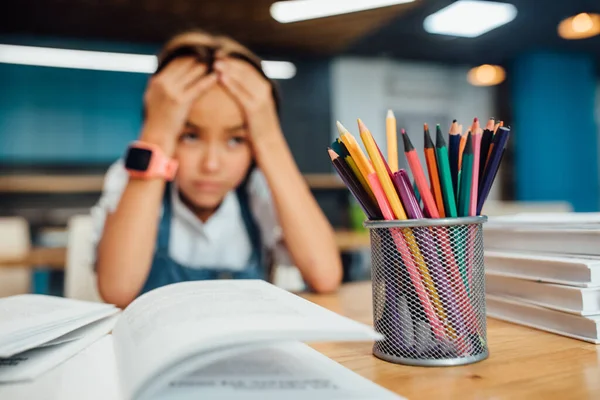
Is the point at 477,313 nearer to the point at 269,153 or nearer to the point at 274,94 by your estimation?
the point at 269,153

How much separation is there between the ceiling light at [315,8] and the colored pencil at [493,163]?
1.76 metres

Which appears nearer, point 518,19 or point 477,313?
point 477,313

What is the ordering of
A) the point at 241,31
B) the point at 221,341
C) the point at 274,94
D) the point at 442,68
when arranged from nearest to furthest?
the point at 221,341, the point at 274,94, the point at 241,31, the point at 442,68

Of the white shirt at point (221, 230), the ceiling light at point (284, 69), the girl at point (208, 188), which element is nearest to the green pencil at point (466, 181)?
the girl at point (208, 188)

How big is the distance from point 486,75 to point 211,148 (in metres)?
2.97

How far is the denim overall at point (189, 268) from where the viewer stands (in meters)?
1.13

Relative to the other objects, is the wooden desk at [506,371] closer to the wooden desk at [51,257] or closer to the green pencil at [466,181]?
the green pencil at [466,181]

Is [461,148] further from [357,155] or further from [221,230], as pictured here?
[221,230]

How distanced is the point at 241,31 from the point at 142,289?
139 cm

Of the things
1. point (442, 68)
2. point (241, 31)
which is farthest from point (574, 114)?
point (241, 31)

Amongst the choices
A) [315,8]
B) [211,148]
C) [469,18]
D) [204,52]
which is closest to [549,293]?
[211,148]

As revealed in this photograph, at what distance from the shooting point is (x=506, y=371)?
1.05 ft

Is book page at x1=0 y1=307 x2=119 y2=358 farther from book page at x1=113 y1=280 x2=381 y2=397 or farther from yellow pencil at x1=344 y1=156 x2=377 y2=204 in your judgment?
yellow pencil at x1=344 y1=156 x2=377 y2=204

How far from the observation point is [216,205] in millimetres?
1195
